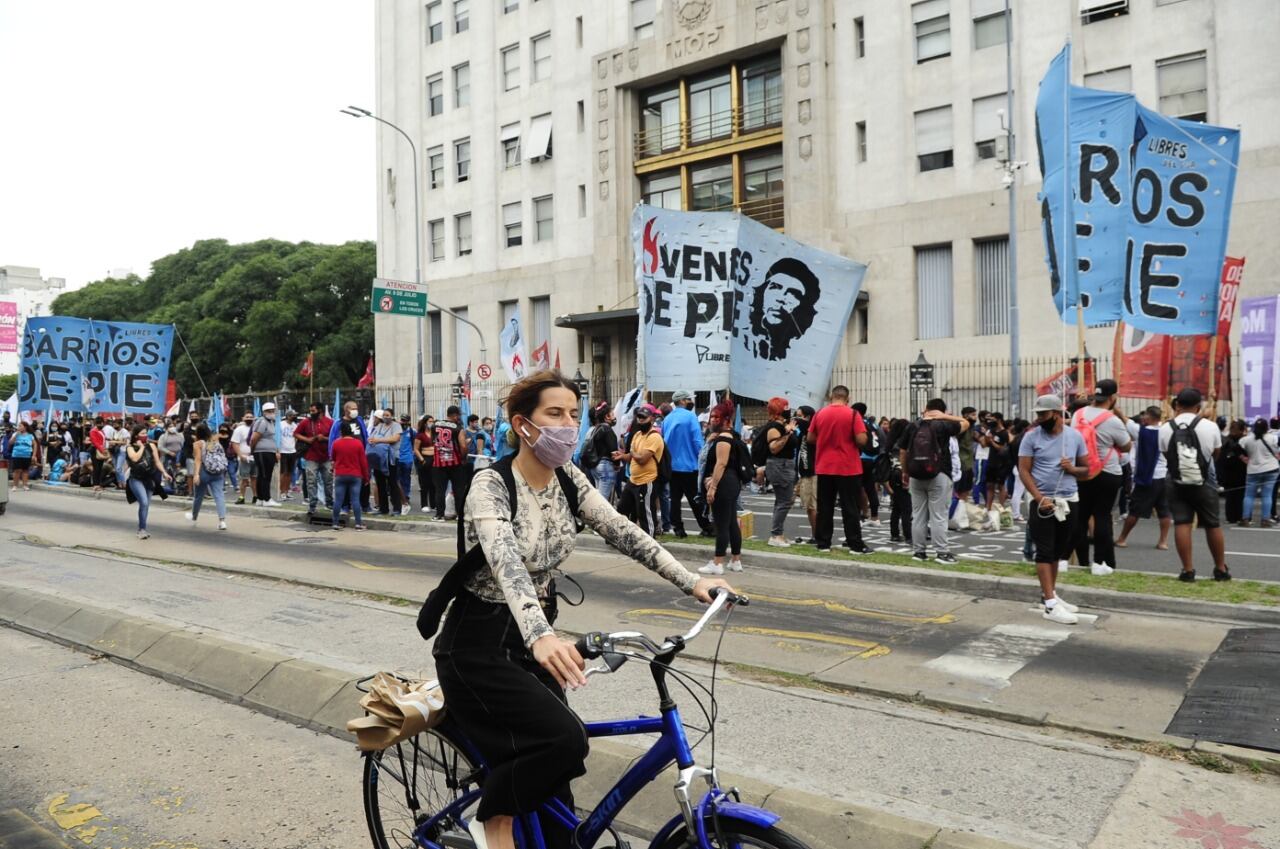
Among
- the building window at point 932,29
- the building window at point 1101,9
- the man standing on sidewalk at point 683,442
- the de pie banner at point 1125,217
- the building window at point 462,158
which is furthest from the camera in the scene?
the building window at point 462,158

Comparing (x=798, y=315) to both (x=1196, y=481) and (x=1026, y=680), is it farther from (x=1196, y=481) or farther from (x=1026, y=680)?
(x=1026, y=680)

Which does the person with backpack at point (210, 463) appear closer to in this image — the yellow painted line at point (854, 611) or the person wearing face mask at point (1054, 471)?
the yellow painted line at point (854, 611)

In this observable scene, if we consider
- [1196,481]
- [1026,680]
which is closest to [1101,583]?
[1196,481]

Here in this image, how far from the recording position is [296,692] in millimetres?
5742

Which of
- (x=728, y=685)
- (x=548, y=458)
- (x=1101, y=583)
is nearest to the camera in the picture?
(x=548, y=458)

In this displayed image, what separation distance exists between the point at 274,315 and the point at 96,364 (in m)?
29.4

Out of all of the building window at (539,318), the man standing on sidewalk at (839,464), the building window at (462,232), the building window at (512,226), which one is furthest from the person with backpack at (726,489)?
the building window at (462,232)

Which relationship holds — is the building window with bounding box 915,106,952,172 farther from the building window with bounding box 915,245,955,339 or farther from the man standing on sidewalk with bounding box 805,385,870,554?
the man standing on sidewalk with bounding box 805,385,870,554

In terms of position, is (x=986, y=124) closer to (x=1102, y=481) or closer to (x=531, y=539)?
(x=1102, y=481)

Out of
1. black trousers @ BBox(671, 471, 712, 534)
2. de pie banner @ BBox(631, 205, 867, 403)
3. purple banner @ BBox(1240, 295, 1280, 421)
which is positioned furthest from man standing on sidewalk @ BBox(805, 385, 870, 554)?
purple banner @ BBox(1240, 295, 1280, 421)

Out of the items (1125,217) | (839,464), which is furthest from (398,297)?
(1125,217)

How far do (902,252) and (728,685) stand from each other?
942 inches

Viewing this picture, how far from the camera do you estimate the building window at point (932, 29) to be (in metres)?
27.2

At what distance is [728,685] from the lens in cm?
595
